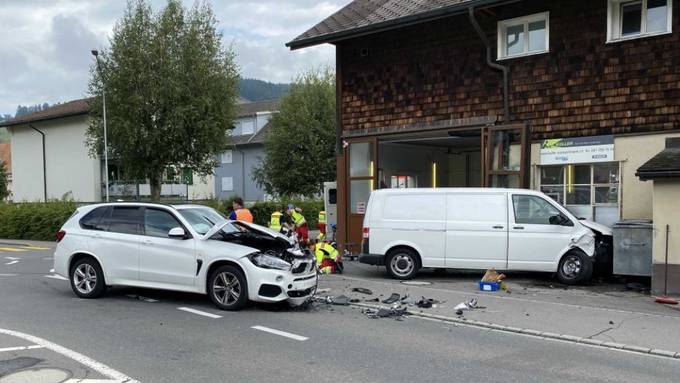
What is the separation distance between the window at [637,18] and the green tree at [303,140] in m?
22.8

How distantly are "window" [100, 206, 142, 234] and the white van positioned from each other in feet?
15.8

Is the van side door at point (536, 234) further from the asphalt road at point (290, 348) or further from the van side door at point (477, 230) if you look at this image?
the asphalt road at point (290, 348)

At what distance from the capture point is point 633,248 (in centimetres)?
1052

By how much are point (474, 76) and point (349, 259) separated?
18.4ft

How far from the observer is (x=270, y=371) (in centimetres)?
562

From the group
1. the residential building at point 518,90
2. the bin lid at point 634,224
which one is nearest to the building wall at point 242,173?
the residential building at point 518,90

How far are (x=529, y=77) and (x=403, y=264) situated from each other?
16.9ft

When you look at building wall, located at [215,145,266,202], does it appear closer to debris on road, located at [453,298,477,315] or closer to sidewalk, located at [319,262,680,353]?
sidewalk, located at [319,262,680,353]

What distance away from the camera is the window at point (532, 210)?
11328 mm

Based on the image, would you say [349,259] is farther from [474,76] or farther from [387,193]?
[474,76]

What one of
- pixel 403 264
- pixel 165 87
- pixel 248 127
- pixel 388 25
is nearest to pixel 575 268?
pixel 403 264

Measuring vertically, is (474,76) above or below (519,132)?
above

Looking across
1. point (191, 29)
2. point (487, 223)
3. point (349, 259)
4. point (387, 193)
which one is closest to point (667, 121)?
point (487, 223)

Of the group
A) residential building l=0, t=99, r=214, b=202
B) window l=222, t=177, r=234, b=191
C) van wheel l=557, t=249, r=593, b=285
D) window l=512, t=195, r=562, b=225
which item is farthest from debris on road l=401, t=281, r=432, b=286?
window l=222, t=177, r=234, b=191
